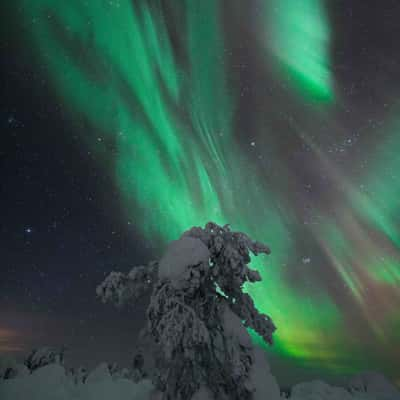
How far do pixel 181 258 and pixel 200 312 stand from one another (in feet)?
5.38

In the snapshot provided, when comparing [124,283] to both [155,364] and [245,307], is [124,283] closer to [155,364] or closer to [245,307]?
[155,364]

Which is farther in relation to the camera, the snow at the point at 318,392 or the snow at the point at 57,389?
the snow at the point at 318,392

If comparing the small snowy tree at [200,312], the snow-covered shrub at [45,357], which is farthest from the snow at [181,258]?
the snow-covered shrub at [45,357]

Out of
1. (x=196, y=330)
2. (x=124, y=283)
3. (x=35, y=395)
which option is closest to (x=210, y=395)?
(x=196, y=330)

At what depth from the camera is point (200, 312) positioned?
26.5ft

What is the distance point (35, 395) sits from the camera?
473 inches

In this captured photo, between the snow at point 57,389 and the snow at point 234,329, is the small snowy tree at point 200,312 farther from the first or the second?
the snow at point 57,389

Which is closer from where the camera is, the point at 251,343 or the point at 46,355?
the point at 251,343

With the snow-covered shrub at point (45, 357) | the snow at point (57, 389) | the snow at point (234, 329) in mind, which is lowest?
the snow at point (234, 329)

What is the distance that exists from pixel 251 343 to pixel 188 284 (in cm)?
217

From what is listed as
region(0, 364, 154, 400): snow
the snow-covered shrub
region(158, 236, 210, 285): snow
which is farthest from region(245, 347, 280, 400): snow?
the snow-covered shrub

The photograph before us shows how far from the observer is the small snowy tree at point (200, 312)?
24.3ft

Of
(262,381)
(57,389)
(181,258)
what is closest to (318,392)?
(57,389)

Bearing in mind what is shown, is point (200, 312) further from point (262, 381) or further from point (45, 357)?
point (45, 357)
